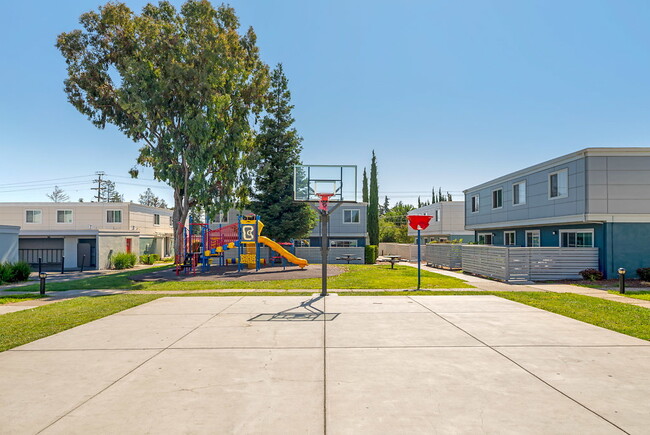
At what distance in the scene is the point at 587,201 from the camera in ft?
57.3

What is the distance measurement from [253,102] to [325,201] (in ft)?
58.8

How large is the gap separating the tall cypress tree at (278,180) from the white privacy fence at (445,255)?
10414mm

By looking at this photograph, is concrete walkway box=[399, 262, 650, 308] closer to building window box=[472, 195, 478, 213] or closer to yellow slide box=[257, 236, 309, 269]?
yellow slide box=[257, 236, 309, 269]

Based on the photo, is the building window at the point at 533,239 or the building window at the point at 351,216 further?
the building window at the point at 351,216

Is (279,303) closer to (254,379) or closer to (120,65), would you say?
(254,379)

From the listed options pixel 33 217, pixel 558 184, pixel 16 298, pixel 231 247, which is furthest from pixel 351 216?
pixel 33 217

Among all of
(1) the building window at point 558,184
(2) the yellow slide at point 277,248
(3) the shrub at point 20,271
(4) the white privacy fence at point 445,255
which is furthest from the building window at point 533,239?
(3) the shrub at point 20,271

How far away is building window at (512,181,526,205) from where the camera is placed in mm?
23125

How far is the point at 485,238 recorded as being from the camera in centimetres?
3080

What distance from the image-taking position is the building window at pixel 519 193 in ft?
75.9

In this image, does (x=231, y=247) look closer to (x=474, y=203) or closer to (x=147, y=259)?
(x=147, y=259)

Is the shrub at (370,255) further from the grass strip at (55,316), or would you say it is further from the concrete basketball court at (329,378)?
the concrete basketball court at (329,378)

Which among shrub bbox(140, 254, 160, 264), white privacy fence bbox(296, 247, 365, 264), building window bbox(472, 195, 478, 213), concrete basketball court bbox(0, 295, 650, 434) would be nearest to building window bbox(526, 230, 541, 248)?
building window bbox(472, 195, 478, 213)

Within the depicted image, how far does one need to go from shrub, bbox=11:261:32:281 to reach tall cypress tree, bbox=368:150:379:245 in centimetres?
3186
